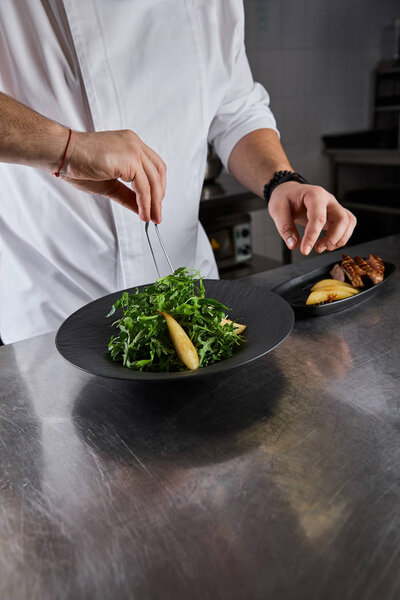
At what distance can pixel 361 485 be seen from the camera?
56 centimetres

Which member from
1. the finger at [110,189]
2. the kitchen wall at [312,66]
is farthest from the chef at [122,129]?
the kitchen wall at [312,66]

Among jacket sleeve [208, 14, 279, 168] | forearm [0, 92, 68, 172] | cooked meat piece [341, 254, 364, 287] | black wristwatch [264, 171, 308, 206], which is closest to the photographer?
forearm [0, 92, 68, 172]

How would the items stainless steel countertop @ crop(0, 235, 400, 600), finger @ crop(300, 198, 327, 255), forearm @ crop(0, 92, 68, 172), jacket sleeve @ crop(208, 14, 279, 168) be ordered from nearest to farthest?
1. stainless steel countertop @ crop(0, 235, 400, 600)
2. forearm @ crop(0, 92, 68, 172)
3. finger @ crop(300, 198, 327, 255)
4. jacket sleeve @ crop(208, 14, 279, 168)

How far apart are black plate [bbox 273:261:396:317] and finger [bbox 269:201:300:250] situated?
4.0 inches

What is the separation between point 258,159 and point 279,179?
177mm

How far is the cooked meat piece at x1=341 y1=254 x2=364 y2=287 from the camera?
1.06 m

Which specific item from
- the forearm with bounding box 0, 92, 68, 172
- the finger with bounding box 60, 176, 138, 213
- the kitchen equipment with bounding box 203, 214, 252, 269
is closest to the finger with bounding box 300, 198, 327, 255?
the finger with bounding box 60, 176, 138, 213

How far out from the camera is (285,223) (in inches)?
42.3

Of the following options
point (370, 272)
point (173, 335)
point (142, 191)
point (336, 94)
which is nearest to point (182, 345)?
point (173, 335)

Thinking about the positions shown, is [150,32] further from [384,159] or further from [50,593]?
[384,159]

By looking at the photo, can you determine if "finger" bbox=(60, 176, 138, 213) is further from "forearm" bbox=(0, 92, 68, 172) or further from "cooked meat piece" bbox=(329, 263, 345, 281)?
"cooked meat piece" bbox=(329, 263, 345, 281)

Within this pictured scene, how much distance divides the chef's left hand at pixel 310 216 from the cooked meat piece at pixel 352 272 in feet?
0.28

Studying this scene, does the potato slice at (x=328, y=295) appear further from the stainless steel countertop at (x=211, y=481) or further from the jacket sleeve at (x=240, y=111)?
the jacket sleeve at (x=240, y=111)

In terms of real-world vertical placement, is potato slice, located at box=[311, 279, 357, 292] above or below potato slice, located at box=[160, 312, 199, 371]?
below
